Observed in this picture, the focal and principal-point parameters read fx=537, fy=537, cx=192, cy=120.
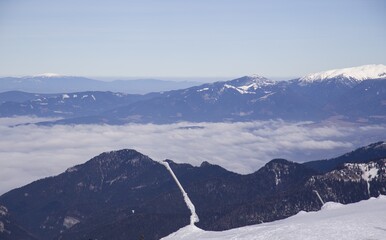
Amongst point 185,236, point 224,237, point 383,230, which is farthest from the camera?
point 185,236

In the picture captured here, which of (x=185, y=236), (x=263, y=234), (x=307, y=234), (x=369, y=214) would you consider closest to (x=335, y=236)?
(x=307, y=234)

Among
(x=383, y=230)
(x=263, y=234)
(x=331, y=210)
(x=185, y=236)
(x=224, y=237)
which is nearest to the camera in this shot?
(x=383, y=230)

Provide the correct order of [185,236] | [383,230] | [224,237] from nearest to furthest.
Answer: [383,230], [224,237], [185,236]

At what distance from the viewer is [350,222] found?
149750 mm

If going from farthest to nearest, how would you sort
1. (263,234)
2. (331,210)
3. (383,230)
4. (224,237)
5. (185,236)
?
(331,210) < (185,236) < (224,237) < (263,234) < (383,230)

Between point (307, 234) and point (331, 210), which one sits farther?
point (331, 210)

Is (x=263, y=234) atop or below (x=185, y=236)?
atop

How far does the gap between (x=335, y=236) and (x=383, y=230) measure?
12.1 meters

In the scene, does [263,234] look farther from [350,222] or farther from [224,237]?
[350,222]

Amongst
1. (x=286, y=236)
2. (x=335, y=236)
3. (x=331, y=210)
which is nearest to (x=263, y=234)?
(x=286, y=236)

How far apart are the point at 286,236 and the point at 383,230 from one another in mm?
24394

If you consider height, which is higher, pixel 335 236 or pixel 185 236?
pixel 335 236

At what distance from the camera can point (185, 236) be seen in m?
180

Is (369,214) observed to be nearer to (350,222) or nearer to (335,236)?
(350,222)
